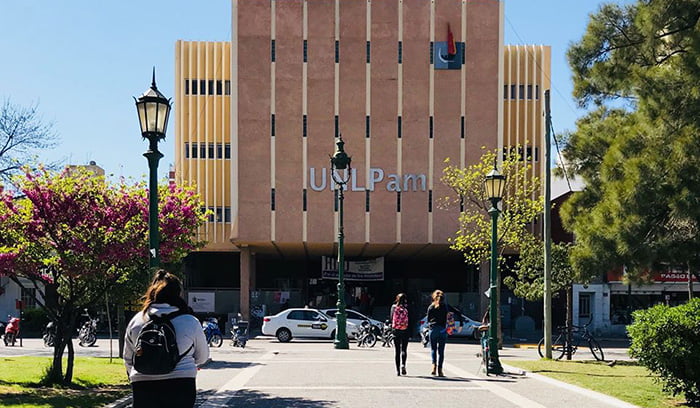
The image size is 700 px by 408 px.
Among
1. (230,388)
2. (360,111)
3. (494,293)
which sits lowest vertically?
(230,388)

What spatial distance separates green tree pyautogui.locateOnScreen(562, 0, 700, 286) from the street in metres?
3.63

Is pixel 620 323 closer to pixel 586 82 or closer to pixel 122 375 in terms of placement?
pixel 586 82

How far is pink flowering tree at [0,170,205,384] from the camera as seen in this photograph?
13484mm

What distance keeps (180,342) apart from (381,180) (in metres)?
32.5

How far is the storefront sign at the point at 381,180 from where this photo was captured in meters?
38.0

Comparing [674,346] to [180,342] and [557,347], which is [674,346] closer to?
[180,342]

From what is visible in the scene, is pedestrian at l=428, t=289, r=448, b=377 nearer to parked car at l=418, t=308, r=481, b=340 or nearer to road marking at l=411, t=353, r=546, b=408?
road marking at l=411, t=353, r=546, b=408

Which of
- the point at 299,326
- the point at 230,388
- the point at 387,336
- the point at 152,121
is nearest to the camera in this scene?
the point at 152,121

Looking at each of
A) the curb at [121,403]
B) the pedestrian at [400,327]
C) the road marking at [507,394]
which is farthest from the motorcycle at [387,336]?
the curb at [121,403]

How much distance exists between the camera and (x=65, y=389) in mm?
13133

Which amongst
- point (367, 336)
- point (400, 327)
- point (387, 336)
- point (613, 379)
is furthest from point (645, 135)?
point (387, 336)

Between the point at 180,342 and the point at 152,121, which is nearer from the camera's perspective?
the point at 180,342

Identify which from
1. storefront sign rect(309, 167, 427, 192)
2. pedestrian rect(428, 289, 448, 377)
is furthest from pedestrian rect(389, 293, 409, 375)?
storefront sign rect(309, 167, 427, 192)

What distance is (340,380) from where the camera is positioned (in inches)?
569
